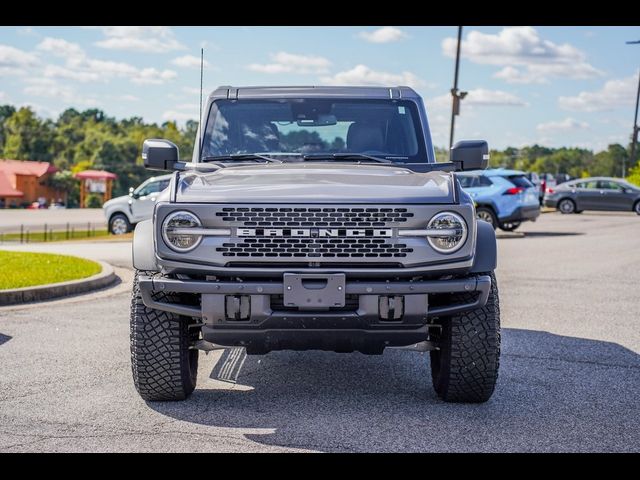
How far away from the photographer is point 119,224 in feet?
100

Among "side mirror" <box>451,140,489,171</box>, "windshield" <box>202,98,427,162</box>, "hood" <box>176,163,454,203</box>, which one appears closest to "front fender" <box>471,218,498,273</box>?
"hood" <box>176,163,454,203</box>

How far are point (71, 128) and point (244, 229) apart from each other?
172 metres

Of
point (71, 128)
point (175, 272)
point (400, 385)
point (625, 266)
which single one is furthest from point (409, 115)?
point (71, 128)

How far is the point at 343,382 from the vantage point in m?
6.94

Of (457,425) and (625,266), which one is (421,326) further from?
(625,266)

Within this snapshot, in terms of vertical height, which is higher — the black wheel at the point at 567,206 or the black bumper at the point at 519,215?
the black bumper at the point at 519,215

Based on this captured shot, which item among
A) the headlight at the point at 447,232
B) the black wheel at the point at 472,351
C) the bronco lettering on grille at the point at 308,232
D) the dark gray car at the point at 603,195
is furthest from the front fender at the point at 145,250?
the dark gray car at the point at 603,195

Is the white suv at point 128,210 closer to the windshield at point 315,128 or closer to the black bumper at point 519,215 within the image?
the black bumper at point 519,215

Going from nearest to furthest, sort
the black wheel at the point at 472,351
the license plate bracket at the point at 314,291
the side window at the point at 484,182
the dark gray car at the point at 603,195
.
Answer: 1. the license plate bracket at the point at 314,291
2. the black wheel at the point at 472,351
3. the side window at the point at 484,182
4. the dark gray car at the point at 603,195

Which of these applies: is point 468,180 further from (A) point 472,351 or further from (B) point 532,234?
(A) point 472,351

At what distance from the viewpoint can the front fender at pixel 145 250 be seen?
5891 mm

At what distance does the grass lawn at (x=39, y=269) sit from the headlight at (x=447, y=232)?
724 centimetres

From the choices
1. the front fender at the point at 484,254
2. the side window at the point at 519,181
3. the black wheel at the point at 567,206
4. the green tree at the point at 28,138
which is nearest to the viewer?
the front fender at the point at 484,254

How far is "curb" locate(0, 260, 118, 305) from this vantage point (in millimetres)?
11205
